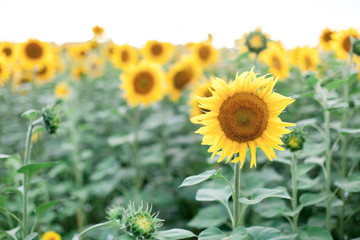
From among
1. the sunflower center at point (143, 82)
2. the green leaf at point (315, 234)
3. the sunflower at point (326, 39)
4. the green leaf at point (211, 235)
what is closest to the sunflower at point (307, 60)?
the sunflower at point (326, 39)

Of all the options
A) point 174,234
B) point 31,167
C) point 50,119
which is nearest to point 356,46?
point 174,234

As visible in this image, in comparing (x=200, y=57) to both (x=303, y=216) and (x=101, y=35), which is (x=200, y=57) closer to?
(x=101, y=35)

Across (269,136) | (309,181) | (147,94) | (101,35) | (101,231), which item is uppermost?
(101,35)

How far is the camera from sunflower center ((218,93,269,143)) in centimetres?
125

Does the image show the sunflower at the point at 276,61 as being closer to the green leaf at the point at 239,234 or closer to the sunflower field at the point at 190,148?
the sunflower field at the point at 190,148

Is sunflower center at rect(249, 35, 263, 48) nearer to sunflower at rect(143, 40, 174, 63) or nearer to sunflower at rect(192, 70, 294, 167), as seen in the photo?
sunflower at rect(192, 70, 294, 167)

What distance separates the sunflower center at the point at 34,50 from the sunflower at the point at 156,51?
144 cm

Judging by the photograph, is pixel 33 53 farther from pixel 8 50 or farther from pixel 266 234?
pixel 266 234

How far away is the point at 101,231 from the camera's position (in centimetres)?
252

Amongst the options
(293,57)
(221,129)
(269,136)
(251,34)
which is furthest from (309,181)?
(293,57)

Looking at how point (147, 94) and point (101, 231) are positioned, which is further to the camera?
point (147, 94)

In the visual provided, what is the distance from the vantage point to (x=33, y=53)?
13.7ft

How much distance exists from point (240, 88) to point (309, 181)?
2.71 feet

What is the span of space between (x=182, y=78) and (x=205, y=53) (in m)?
0.91
